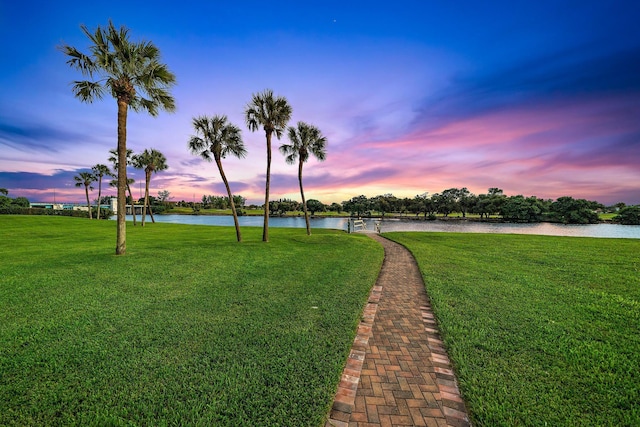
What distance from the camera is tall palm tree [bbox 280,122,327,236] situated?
65.6 ft

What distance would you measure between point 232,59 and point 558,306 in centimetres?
2051

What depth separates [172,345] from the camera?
4.14 metres

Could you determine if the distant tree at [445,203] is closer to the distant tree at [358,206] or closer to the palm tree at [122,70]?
the distant tree at [358,206]

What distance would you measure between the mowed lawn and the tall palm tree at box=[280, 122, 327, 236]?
13506mm

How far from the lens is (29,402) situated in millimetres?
2854

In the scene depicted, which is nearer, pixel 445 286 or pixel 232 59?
pixel 445 286

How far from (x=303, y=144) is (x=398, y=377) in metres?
18.7

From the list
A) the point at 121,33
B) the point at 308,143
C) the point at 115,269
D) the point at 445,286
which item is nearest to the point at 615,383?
the point at 445,286

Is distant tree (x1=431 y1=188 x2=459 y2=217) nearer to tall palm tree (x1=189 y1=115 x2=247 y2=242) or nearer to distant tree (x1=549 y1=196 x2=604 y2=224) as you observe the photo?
distant tree (x1=549 y1=196 x2=604 y2=224)

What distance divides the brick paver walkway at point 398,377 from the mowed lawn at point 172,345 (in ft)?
0.84

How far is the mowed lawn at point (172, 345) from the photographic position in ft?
9.22

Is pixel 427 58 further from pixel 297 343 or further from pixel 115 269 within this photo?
pixel 115 269

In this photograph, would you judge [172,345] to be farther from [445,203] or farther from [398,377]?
[445,203]

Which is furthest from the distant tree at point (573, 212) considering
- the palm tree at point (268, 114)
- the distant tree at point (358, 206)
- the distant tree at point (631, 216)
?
the palm tree at point (268, 114)
